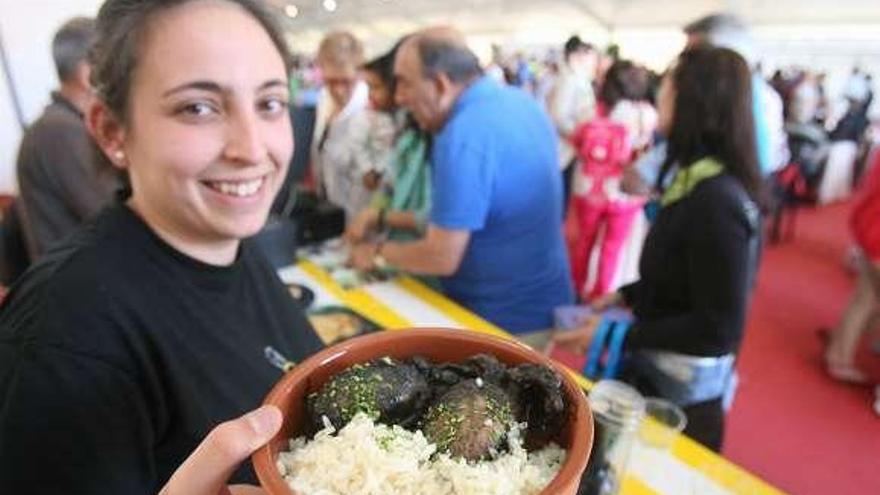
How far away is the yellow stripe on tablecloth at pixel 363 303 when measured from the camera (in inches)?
60.1

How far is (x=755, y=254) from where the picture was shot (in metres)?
1.35

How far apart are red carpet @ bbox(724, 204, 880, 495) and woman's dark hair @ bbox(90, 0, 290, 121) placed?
2.25 meters

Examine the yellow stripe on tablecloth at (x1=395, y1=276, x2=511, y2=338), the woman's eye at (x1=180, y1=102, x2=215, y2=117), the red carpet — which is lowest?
the red carpet

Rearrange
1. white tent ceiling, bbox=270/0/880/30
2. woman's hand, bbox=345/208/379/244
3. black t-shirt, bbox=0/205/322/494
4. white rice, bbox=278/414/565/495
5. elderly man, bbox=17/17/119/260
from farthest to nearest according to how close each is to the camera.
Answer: white tent ceiling, bbox=270/0/880/30
woman's hand, bbox=345/208/379/244
elderly man, bbox=17/17/119/260
black t-shirt, bbox=0/205/322/494
white rice, bbox=278/414/565/495

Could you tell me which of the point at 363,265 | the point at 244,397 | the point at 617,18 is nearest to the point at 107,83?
the point at 244,397

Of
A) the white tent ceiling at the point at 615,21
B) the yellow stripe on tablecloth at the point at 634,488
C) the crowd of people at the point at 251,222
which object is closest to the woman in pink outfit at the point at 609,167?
the crowd of people at the point at 251,222

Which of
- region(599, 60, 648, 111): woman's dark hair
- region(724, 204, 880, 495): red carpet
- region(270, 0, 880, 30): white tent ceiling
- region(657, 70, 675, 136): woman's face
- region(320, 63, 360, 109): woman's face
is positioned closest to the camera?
region(657, 70, 675, 136): woman's face

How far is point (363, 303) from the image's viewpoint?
1.62 m

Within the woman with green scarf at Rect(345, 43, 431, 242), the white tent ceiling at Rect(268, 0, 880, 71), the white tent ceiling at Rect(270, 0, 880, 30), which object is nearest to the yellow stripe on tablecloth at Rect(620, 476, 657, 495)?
the woman with green scarf at Rect(345, 43, 431, 242)

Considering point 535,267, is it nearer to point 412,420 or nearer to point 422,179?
point 422,179

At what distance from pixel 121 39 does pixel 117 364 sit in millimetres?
378

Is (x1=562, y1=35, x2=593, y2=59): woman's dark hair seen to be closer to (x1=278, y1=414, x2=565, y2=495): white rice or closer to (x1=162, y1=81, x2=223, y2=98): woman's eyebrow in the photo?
(x1=162, y1=81, x2=223, y2=98): woman's eyebrow

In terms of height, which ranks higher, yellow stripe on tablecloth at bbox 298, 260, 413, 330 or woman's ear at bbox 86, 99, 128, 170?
woman's ear at bbox 86, 99, 128, 170

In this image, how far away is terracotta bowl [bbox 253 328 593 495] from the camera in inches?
15.3
